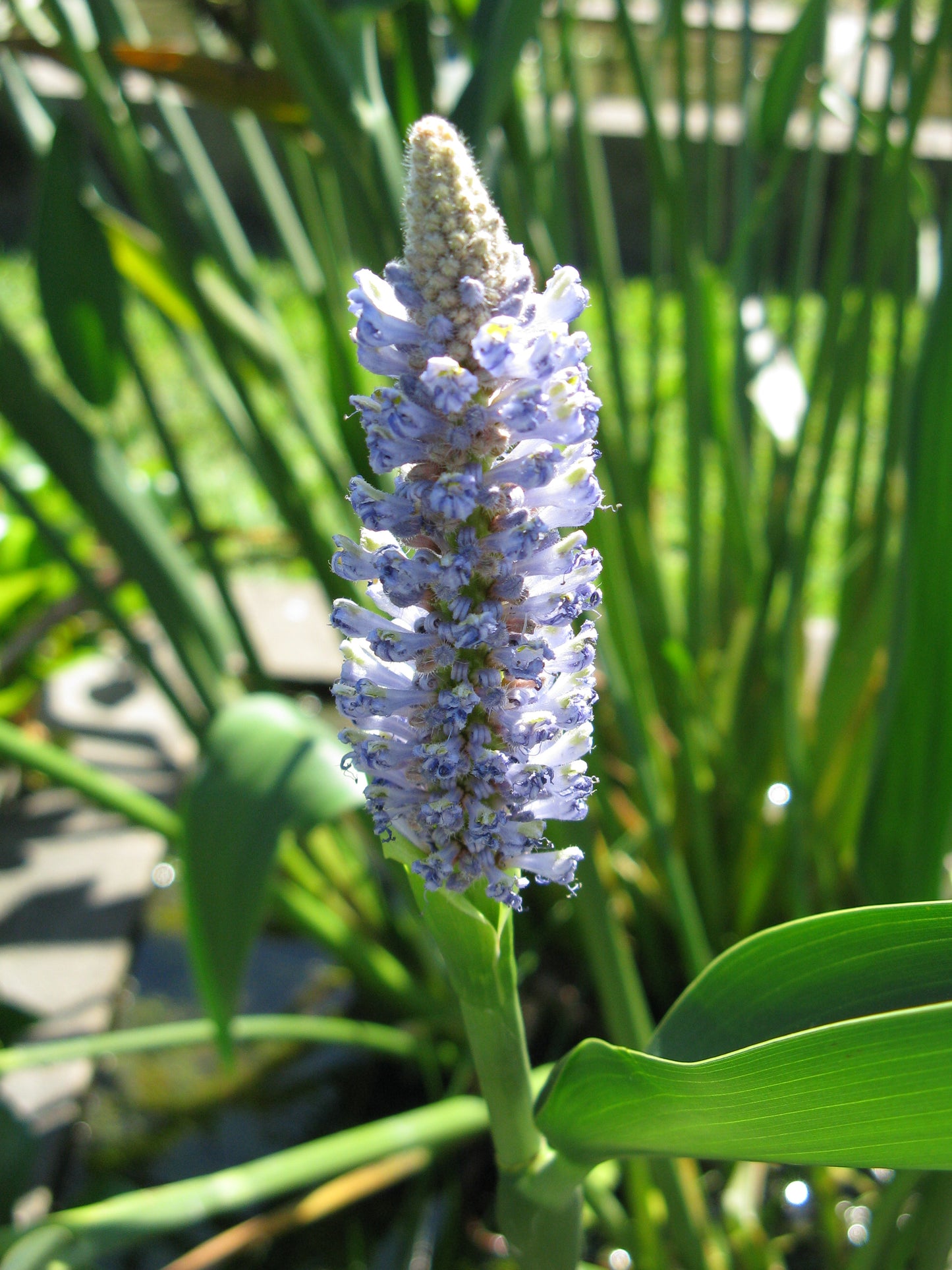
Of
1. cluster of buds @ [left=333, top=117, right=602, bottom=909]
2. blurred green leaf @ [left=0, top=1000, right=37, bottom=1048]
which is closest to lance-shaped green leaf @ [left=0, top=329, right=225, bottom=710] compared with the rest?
blurred green leaf @ [left=0, top=1000, right=37, bottom=1048]

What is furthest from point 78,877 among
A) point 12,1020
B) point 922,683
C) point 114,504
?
point 922,683

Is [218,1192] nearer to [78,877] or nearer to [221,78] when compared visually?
[78,877]

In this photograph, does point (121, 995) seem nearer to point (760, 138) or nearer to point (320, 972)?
point (320, 972)

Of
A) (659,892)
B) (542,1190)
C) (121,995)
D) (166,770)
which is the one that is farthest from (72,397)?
(542,1190)

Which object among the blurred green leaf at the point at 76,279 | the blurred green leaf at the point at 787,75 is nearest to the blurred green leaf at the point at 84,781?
the blurred green leaf at the point at 76,279

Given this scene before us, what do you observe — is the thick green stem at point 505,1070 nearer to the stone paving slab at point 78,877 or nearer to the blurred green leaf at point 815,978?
the blurred green leaf at point 815,978

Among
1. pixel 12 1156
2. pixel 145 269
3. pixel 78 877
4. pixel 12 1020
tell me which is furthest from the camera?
A: pixel 78 877
